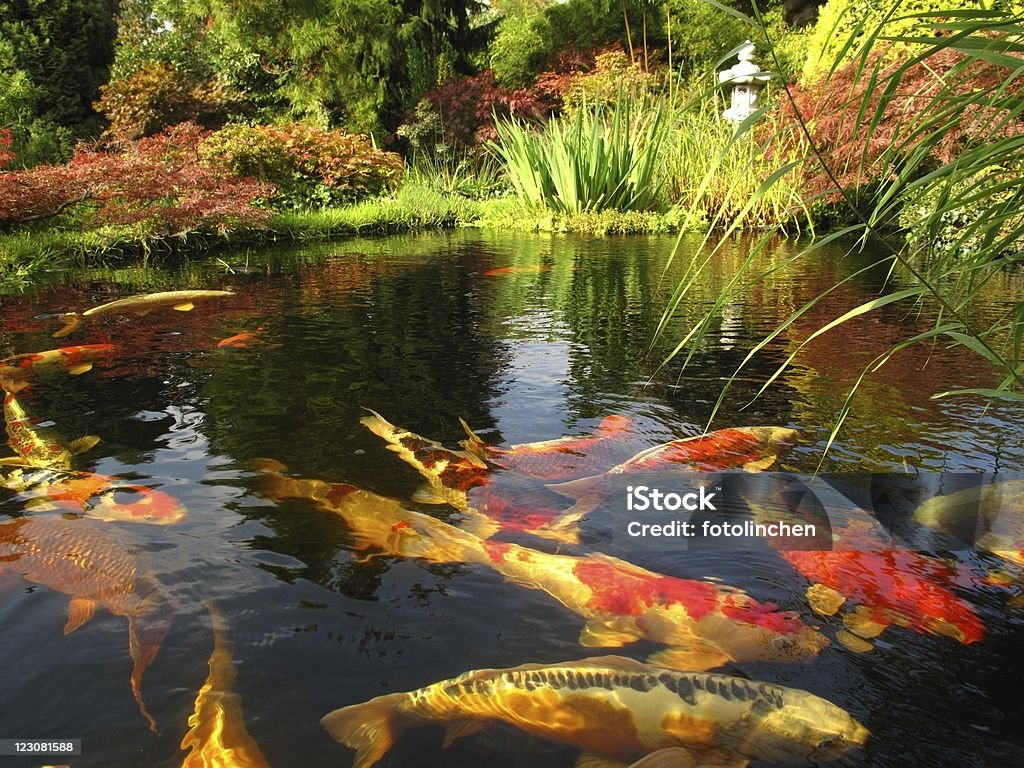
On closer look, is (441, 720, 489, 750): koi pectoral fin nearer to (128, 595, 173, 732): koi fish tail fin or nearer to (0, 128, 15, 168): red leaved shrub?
(128, 595, 173, 732): koi fish tail fin

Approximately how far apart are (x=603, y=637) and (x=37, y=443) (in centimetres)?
277

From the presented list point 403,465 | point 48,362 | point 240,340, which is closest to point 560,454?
point 403,465

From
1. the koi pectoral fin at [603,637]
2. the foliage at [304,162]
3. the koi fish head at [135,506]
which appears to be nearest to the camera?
the koi pectoral fin at [603,637]

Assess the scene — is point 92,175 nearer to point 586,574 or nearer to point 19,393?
point 19,393

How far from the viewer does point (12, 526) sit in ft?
8.07

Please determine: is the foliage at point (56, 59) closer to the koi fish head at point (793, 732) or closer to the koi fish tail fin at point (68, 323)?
the koi fish tail fin at point (68, 323)

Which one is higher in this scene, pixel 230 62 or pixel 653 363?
pixel 230 62

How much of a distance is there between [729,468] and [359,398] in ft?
6.59

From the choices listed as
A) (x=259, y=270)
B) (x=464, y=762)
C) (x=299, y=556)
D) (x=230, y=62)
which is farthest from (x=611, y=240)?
(x=230, y=62)

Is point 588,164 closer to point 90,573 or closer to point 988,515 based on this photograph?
point 988,515

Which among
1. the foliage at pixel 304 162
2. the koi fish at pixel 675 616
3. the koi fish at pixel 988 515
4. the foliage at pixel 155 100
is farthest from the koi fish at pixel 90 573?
the foliage at pixel 155 100

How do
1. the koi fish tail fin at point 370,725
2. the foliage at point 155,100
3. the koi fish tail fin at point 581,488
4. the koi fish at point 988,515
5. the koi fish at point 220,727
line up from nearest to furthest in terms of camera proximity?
the koi fish at point 220,727 → the koi fish tail fin at point 370,725 → the koi fish at point 988,515 → the koi fish tail fin at point 581,488 → the foliage at point 155,100

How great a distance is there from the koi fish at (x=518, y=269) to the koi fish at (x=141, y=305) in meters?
2.80

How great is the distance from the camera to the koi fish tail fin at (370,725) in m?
1.62
